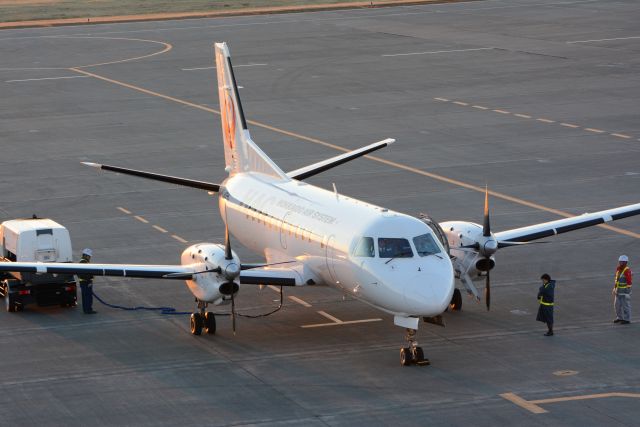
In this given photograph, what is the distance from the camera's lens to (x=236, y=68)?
77.3 m

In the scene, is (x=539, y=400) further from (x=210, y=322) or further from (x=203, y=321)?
(x=203, y=321)

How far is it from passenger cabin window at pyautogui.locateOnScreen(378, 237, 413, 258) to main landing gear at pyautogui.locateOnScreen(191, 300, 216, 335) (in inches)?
194

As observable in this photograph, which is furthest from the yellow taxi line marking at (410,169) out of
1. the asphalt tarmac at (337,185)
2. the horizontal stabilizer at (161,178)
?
the horizontal stabilizer at (161,178)

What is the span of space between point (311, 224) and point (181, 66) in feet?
161

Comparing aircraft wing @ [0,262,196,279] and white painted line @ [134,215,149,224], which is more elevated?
white painted line @ [134,215,149,224]

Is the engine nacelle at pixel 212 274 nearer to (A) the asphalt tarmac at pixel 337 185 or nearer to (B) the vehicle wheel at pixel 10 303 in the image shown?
(A) the asphalt tarmac at pixel 337 185

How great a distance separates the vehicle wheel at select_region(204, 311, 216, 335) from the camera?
31250mm

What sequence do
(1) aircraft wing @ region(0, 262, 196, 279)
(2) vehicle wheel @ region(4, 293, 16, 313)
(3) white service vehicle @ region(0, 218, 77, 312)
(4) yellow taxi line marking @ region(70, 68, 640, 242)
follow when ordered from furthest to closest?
(4) yellow taxi line marking @ region(70, 68, 640, 242), (3) white service vehicle @ region(0, 218, 77, 312), (2) vehicle wheel @ region(4, 293, 16, 313), (1) aircraft wing @ region(0, 262, 196, 279)

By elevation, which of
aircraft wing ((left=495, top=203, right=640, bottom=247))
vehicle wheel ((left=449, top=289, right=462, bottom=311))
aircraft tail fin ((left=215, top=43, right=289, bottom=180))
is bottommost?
vehicle wheel ((left=449, top=289, right=462, bottom=311))

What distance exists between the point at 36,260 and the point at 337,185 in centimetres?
1674

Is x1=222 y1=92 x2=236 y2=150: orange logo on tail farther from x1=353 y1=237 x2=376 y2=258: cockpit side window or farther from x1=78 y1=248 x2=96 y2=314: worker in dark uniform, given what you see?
x1=353 y1=237 x2=376 y2=258: cockpit side window

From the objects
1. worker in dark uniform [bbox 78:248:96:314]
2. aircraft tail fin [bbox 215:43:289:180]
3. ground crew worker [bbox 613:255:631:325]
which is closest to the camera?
ground crew worker [bbox 613:255:631:325]

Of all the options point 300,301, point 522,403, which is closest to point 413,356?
point 522,403

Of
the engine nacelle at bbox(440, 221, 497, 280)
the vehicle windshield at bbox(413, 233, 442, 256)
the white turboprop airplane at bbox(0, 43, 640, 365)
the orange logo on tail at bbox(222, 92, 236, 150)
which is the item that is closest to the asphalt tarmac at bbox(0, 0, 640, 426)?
the engine nacelle at bbox(440, 221, 497, 280)
